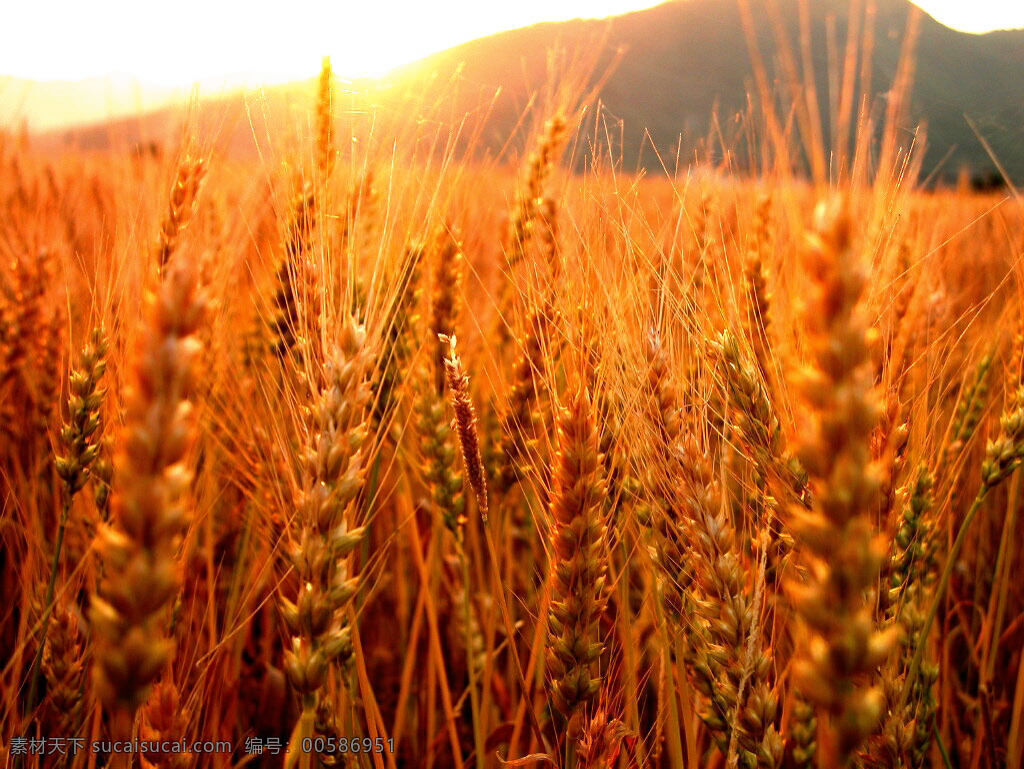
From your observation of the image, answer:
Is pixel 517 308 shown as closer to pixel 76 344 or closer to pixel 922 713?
pixel 76 344

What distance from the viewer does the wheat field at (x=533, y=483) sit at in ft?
1.45

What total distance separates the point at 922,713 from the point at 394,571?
1310 mm

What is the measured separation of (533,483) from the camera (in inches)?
44.3

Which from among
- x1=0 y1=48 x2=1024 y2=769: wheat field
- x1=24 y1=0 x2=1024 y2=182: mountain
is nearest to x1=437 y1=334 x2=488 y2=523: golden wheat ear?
x1=0 y1=48 x2=1024 y2=769: wheat field

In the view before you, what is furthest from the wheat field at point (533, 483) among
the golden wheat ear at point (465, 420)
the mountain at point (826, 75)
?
the mountain at point (826, 75)

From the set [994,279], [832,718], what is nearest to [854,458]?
[832,718]

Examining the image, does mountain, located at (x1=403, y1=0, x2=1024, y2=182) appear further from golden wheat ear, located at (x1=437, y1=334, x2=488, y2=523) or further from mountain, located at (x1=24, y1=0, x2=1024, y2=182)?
golden wheat ear, located at (x1=437, y1=334, x2=488, y2=523)

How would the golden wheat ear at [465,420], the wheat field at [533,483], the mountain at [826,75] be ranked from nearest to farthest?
1. the wheat field at [533,483]
2. the golden wheat ear at [465,420]
3. the mountain at [826,75]

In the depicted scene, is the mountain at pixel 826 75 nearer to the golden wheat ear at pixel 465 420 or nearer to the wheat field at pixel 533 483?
the wheat field at pixel 533 483

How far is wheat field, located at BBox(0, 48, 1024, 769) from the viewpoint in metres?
0.44

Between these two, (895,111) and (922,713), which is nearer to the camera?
(895,111)

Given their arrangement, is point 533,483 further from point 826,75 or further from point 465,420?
point 826,75

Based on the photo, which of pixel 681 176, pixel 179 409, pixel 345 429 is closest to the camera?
pixel 179 409

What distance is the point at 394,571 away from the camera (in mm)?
1873
